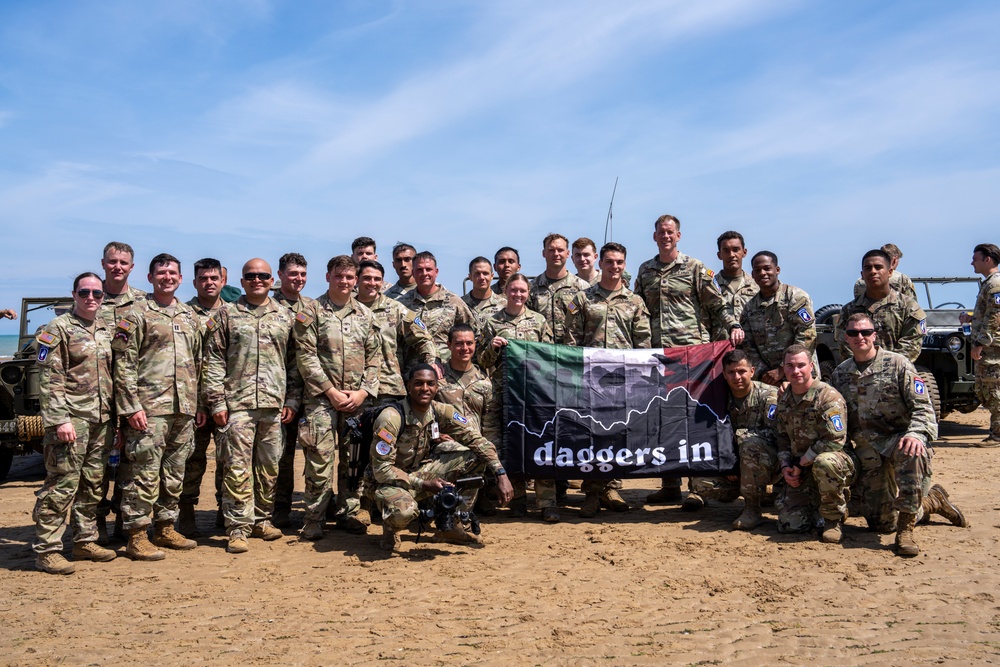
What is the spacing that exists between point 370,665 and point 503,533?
2636 mm

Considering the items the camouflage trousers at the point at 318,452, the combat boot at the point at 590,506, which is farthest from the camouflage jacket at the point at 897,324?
the camouflage trousers at the point at 318,452

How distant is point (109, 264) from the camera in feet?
19.3

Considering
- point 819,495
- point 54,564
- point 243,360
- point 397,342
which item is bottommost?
point 54,564

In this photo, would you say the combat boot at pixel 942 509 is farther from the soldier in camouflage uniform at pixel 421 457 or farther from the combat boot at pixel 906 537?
the soldier in camouflage uniform at pixel 421 457

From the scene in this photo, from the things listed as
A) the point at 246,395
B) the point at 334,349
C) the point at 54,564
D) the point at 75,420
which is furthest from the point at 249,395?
the point at 54,564

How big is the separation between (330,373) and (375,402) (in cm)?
49

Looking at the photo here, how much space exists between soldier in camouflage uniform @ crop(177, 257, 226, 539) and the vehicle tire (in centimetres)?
901

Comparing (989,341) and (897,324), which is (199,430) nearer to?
(897,324)

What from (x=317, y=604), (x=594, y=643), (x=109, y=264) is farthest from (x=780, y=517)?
(x=109, y=264)

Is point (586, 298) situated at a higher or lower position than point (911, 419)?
higher

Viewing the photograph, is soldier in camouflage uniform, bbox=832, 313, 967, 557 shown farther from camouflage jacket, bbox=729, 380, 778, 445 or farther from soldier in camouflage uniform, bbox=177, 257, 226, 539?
soldier in camouflage uniform, bbox=177, 257, 226, 539

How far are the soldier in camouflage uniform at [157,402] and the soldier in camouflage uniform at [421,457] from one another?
139cm

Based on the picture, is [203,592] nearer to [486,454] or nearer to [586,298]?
[486,454]

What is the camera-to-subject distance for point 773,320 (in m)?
7.28
